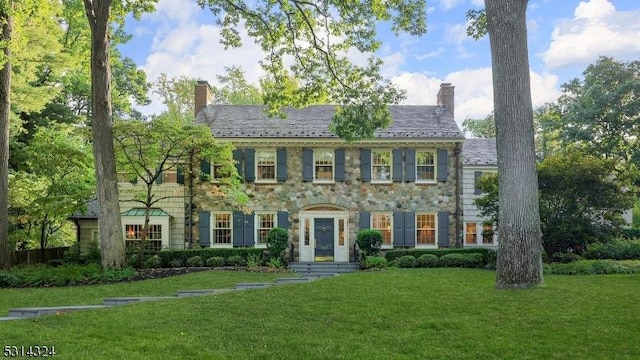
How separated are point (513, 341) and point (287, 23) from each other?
1255 cm

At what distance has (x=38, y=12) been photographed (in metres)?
14.0

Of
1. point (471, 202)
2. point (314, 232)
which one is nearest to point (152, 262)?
point (314, 232)

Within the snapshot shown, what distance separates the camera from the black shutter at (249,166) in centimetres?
1944

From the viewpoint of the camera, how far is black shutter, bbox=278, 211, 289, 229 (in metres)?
19.2

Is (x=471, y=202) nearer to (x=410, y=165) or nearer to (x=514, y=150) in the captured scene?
(x=410, y=165)

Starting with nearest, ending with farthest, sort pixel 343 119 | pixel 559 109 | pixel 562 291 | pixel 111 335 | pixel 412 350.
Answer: pixel 412 350
pixel 111 335
pixel 562 291
pixel 343 119
pixel 559 109

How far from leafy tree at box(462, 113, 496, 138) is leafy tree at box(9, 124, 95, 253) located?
37017 mm

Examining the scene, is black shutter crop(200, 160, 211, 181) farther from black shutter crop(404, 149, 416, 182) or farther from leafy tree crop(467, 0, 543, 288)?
leafy tree crop(467, 0, 543, 288)

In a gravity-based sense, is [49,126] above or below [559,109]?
below

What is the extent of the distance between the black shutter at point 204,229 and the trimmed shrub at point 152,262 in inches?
88.4

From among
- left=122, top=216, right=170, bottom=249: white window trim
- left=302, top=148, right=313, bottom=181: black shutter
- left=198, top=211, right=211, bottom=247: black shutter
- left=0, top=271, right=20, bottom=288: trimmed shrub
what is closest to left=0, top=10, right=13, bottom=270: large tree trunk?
left=0, top=271, right=20, bottom=288: trimmed shrub

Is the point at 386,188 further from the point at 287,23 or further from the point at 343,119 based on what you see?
the point at 287,23

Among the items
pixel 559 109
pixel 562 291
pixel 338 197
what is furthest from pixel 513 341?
pixel 559 109

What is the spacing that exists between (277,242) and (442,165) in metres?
7.19
